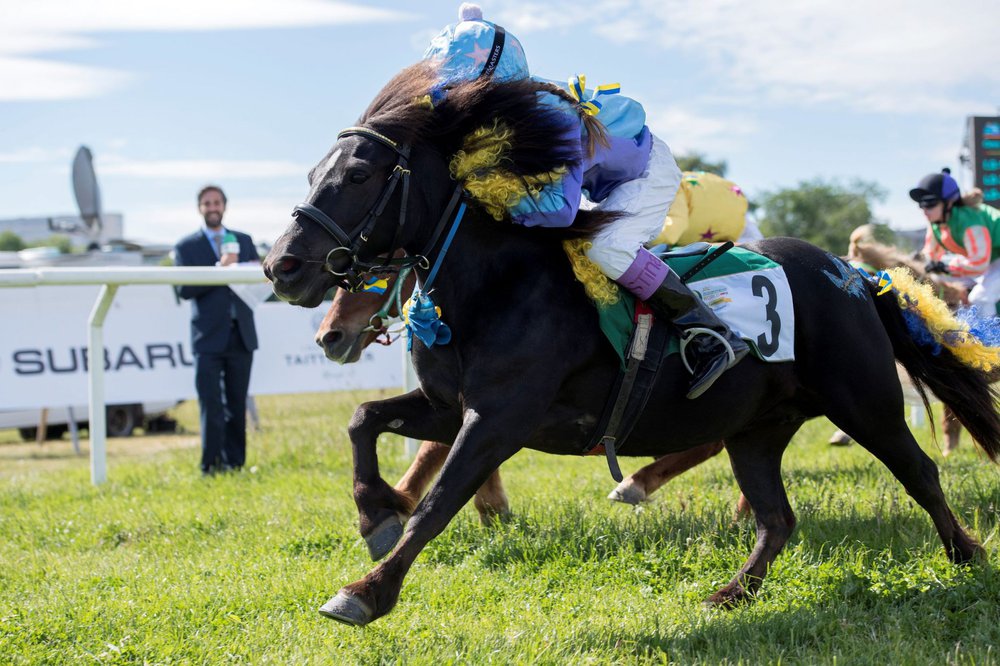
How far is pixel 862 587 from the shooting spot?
4.20 metres

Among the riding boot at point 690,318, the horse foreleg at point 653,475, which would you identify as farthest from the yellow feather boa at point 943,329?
the horse foreleg at point 653,475

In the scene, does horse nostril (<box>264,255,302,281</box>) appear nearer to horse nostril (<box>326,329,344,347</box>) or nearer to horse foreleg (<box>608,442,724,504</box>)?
horse nostril (<box>326,329,344,347</box>)

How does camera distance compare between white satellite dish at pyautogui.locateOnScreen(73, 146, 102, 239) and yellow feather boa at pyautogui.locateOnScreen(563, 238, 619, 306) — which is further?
white satellite dish at pyautogui.locateOnScreen(73, 146, 102, 239)

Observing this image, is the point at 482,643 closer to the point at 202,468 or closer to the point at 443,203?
the point at 443,203

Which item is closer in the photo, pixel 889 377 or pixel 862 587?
pixel 862 587

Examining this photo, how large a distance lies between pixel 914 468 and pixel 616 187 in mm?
1919

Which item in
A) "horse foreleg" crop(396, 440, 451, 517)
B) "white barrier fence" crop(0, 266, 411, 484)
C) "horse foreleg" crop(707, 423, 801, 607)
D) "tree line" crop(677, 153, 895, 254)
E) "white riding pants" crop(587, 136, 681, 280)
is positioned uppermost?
"white riding pants" crop(587, 136, 681, 280)

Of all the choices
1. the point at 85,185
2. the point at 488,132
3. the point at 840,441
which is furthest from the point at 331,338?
the point at 85,185

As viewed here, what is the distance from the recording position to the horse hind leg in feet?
14.7

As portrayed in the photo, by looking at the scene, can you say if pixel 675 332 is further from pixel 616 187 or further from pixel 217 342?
pixel 217 342

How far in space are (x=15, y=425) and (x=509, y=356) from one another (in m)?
10.7

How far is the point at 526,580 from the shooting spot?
451 centimetres

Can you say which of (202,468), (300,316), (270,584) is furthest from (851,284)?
(300,316)

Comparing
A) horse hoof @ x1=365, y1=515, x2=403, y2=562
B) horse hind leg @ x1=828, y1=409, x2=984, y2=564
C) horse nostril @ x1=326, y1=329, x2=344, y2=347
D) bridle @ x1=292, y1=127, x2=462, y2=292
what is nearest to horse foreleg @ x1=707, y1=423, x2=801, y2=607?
horse hind leg @ x1=828, y1=409, x2=984, y2=564
